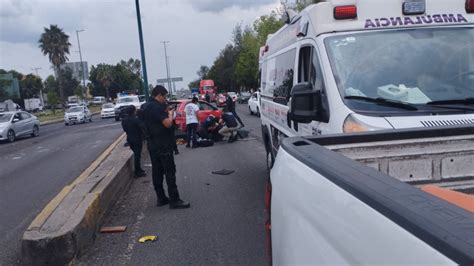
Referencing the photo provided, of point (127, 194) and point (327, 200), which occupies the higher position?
point (327, 200)

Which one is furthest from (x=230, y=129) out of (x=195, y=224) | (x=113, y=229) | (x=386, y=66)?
(x=386, y=66)

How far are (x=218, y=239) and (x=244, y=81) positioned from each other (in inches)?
2486

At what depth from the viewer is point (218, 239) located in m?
5.53

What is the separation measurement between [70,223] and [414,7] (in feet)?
13.9

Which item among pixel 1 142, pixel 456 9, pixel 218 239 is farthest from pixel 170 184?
pixel 1 142

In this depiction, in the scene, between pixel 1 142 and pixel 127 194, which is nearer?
pixel 127 194

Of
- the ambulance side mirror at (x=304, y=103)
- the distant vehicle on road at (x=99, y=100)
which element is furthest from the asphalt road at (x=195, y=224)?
the distant vehicle on road at (x=99, y=100)

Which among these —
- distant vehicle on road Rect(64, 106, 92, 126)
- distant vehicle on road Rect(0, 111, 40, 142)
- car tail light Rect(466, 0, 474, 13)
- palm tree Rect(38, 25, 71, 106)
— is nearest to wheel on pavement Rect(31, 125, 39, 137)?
distant vehicle on road Rect(0, 111, 40, 142)

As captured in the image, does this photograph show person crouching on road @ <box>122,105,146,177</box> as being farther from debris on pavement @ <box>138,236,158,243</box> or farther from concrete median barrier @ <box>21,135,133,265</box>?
debris on pavement @ <box>138,236,158,243</box>

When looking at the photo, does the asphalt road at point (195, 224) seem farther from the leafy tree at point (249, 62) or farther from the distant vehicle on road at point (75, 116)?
the leafy tree at point (249, 62)

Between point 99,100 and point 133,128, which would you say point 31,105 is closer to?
point 99,100

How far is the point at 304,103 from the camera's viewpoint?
14.6 feet

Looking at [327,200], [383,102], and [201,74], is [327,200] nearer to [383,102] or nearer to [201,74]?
[383,102]

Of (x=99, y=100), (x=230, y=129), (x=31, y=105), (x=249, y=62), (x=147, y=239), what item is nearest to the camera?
(x=147, y=239)
